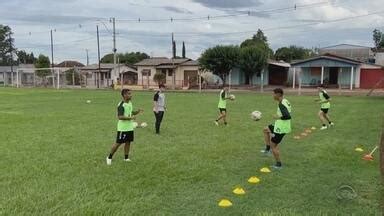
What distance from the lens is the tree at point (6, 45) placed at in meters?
108

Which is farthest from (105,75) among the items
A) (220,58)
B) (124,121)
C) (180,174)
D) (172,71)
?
(180,174)

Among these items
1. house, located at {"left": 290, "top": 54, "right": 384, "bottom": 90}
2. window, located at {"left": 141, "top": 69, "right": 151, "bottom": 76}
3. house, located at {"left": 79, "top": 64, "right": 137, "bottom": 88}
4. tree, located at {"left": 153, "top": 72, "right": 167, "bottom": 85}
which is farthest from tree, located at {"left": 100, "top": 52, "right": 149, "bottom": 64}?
house, located at {"left": 290, "top": 54, "right": 384, "bottom": 90}

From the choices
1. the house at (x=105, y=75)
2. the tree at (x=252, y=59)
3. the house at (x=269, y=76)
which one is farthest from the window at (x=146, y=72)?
the tree at (x=252, y=59)

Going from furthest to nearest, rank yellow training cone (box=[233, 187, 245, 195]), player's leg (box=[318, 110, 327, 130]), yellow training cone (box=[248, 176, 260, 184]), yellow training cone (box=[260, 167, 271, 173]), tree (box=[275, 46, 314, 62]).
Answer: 1. tree (box=[275, 46, 314, 62])
2. player's leg (box=[318, 110, 327, 130])
3. yellow training cone (box=[260, 167, 271, 173])
4. yellow training cone (box=[248, 176, 260, 184])
5. yellow training cone (box=[233, 187, 245, 195])

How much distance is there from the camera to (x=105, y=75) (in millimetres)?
77625

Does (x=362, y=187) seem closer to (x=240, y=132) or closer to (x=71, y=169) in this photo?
(x=71, y=169)

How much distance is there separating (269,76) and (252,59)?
7135mm

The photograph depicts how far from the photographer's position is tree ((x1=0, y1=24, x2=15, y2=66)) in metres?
108

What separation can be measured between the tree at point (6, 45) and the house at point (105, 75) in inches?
1376

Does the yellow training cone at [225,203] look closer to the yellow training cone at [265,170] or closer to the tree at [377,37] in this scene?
the yellow training cone at [265,170]

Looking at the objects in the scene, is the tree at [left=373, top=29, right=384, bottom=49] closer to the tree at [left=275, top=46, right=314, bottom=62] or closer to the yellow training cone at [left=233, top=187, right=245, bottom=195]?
the tree at [left=275, top=46, right=314, bottom=62]

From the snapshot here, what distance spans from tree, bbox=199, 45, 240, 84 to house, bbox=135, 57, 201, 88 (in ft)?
18.3

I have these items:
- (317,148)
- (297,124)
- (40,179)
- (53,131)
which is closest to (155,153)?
(40,179)

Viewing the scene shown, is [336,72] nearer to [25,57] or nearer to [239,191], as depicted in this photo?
[239,191]
